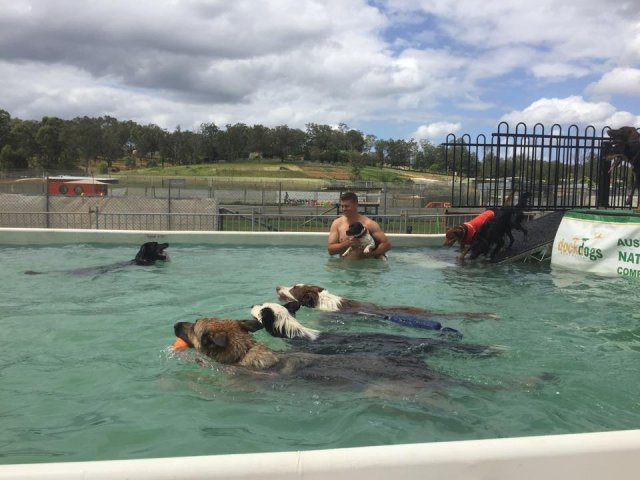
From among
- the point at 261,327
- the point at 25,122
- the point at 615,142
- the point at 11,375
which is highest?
the point at 25,122

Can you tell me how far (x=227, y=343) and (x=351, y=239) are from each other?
18.6 ft

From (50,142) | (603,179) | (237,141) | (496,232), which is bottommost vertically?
(496,232)

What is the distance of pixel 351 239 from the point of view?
380 inches

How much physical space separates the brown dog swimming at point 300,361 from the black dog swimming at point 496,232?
21.9 feet

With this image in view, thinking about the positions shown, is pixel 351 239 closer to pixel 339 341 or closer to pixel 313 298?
pixel 313 298

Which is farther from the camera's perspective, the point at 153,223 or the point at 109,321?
the point at 153,223

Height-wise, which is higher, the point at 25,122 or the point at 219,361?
the point at 25,122

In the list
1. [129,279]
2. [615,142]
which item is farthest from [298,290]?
[615,142]

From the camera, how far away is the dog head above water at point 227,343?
13.6 feet

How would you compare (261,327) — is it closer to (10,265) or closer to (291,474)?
(291,474)

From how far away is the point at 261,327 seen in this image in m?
4.72

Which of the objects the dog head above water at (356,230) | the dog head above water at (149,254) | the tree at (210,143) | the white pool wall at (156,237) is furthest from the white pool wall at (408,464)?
the tree at (210,143)

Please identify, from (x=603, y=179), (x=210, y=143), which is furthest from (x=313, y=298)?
(x=210, y=143)

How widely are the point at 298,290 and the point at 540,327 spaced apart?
108 inches
